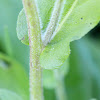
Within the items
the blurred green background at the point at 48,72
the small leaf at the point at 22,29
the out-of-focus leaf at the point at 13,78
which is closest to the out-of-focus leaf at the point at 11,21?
the blurred green background at the point at 48,72

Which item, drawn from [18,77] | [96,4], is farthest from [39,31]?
[18,77]

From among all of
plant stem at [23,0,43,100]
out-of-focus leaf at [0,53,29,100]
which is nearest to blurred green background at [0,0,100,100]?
out-of-focus leaf at [0,53,29,100]

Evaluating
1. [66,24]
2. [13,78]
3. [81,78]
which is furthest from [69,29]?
[81,78]

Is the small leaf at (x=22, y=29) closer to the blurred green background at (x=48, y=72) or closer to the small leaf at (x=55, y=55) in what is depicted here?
the small leaf at (x=55, y=55)

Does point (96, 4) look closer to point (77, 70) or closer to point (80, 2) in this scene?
point (80, 2)

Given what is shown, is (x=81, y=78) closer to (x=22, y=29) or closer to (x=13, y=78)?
(x=13, y=78)
